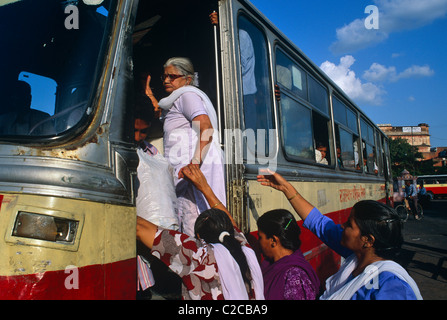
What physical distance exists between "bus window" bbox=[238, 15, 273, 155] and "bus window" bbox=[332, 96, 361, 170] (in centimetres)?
237

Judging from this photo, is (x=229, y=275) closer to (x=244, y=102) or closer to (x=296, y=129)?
(x=244, y=102)

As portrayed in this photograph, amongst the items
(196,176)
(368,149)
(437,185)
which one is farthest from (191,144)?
(437,185)

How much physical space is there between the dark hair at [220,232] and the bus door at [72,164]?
46cm

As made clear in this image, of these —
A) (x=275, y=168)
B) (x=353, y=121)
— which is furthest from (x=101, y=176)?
(x=353, y=121)

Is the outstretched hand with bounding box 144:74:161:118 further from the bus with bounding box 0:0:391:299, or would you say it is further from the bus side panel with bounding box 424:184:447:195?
the bus side panel with bounding box 424:184:447:195

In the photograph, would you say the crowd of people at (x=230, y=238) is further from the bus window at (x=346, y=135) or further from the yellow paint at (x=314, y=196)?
the bus window at (x=346, y=135)

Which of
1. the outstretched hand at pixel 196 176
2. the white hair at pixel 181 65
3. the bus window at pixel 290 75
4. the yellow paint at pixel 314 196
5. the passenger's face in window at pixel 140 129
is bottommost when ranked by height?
the yellow paint at pixel 314 196

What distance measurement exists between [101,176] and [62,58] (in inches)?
38.3

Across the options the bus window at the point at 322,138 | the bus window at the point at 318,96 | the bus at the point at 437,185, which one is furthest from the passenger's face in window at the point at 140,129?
the bus at the point at 437,185

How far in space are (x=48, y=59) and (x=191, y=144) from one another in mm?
1067

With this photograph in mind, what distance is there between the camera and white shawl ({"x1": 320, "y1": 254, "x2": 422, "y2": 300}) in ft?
5.53

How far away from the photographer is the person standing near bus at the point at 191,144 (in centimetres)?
234

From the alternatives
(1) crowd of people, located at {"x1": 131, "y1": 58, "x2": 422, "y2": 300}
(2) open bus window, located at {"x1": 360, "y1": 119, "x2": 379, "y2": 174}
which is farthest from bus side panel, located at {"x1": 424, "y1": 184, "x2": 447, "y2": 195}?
(1) crowd of people, located at {"x1": 131, "y1": 58, "x2": 422, "y2": 300}

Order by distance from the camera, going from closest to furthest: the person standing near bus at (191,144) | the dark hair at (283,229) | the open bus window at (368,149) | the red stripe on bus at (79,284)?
the red stripe on bus at (79,284) < the person standing near bus at (191,144) < the dark hair at (283,229) < the open bus window at (368,149)
